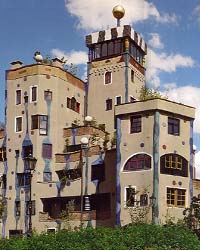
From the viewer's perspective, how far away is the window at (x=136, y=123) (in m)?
32.8

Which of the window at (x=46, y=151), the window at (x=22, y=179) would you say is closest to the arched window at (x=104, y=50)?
the window at (x=46, y=151)

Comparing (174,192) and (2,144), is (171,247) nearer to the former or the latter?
(174,192)

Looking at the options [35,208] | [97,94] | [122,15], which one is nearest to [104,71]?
[97,94]

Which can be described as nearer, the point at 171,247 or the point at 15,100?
the point at 171,247

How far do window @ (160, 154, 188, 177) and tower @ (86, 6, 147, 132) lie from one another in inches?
327

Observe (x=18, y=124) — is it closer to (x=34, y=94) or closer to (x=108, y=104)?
(x=34, y=94)

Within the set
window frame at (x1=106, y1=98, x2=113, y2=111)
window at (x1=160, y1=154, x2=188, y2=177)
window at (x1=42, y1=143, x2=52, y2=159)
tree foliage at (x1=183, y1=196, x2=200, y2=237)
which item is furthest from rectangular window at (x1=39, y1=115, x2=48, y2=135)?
tree foliage at (x1=183, y1=196, x2=200, y2=237)

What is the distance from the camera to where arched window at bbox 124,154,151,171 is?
32.1 metres

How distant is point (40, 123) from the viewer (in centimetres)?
3847

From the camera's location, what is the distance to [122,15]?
1681 inches

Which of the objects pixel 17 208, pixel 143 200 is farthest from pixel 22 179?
pixel 143 200

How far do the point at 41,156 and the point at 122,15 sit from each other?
12094mm

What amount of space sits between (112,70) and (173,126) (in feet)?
30.6

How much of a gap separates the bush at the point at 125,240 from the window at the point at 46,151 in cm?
1472
